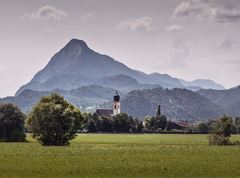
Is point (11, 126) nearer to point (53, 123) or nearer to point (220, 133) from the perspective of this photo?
point (53, 123)

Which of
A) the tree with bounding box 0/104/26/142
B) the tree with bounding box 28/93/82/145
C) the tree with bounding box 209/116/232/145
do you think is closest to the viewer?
the tree with bounding box 28/93/82/145

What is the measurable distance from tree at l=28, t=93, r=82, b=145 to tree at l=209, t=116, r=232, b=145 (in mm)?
27756

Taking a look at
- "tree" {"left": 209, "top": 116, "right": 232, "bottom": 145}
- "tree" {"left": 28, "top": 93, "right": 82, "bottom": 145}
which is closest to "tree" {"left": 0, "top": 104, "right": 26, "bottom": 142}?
"tree" {"left": 28, "top": 93, "right": 82, "bottom": 145}

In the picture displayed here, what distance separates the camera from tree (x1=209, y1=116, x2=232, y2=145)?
12162cm

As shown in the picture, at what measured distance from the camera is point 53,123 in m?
108

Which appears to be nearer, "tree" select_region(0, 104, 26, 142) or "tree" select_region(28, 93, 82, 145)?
"tree" select_region(28, 93, 82, 145)

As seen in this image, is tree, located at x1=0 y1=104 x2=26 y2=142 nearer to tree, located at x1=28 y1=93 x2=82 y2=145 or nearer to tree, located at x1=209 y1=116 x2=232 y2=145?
tree, located at x1=28 y1=93 x2=82 y2=145

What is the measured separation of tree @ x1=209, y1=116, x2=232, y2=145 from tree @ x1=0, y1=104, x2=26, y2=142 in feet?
125

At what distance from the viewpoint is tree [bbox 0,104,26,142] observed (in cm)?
12825

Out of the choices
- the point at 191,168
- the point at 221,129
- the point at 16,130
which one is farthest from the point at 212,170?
the point at 16,130

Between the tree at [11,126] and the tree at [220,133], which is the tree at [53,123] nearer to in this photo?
the tree at [11,126]

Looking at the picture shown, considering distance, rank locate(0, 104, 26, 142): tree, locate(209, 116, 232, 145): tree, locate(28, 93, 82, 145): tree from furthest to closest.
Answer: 1. locate(0, 104, 26, 142): tree
2. locate(209, 116, 232, 145): tree
3. locate(28, 93, 82, 145): tree

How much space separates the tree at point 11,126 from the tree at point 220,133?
38.2 meters

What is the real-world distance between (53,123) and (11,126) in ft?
78.1
